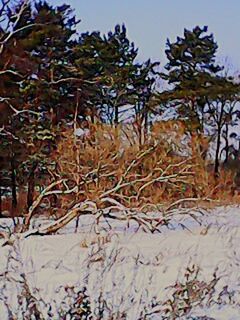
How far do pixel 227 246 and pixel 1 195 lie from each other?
19.9m

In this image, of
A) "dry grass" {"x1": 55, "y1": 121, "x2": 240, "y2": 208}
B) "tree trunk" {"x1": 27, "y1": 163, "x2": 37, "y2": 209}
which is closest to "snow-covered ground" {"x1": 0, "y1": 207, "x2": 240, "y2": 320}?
"dry grass" {"x1": 55, "y1": 121, "x2": 240, "y2": 208}

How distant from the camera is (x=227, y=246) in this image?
373 inches

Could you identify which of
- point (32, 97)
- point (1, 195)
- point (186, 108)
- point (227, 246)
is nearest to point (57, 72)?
point (32, 97)

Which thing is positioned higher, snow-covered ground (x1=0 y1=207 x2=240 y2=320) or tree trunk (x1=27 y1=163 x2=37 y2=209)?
tree trunk (x1=27 y1=163 x2=37 y2=209)

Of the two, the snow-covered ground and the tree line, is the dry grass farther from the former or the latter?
the snow-covered ground

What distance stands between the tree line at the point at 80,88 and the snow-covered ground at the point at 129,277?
8762mm

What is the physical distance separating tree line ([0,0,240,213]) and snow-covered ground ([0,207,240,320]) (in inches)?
345

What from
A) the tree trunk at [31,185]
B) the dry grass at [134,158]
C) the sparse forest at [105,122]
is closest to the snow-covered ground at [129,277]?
the sparse forest at [105,122]

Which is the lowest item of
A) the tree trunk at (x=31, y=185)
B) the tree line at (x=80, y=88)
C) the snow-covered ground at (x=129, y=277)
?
the snow-covered ground at (x=129, y=277)

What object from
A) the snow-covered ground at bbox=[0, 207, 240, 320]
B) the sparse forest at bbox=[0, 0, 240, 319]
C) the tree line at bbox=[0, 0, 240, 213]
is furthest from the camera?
the tree line at bbox=[0, 0, 240, 213]

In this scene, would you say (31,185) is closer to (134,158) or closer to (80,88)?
(80,88)

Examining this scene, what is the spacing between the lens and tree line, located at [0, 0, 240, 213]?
78.3 feet

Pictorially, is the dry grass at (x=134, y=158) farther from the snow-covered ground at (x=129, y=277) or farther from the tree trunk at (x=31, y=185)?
the snow-covered ground at (x=129, y=277)

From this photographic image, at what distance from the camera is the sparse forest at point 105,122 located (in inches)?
671
